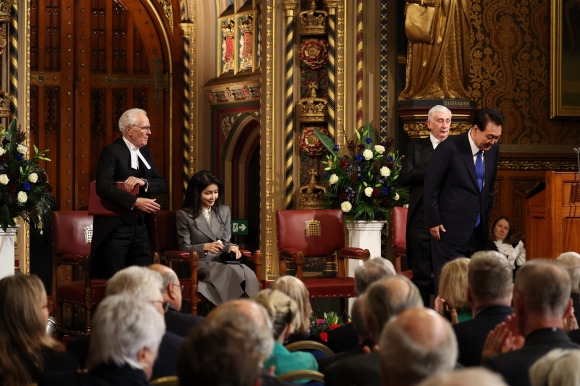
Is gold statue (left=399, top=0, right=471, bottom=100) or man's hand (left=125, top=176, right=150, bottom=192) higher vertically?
gold statue (left=399, top=0, right=471, bottom=100)

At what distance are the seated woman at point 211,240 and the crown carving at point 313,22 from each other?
2407 millimetres

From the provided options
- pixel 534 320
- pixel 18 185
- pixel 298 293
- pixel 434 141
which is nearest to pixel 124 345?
pixel 534 320

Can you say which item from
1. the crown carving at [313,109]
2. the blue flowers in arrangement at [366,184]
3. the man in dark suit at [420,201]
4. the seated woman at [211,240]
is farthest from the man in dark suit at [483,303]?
the crown carving at [313,109]

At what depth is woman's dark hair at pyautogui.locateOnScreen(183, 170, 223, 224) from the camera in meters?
7.57

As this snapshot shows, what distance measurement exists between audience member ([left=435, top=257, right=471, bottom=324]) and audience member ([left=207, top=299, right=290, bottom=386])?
1.51 metres

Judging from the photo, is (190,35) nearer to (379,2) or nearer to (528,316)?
(379,2)

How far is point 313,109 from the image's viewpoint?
31.3ft

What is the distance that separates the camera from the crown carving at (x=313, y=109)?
9555 millimetres

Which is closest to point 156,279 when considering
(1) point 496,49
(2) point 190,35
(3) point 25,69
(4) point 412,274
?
(4) point 412,274

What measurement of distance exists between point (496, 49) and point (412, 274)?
3.13m

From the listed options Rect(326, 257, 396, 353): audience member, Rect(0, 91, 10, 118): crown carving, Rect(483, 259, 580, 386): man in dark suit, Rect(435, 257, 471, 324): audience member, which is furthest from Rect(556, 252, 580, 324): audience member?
Rect(0, 91, 10, 118): crown carving

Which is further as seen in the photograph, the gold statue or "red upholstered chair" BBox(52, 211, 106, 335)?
the gold statue

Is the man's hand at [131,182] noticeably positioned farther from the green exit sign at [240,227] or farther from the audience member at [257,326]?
the green exit sign at [240,227]

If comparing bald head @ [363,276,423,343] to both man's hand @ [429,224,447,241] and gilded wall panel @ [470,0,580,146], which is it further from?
gilded wall panel @ [470,0,580,146]
